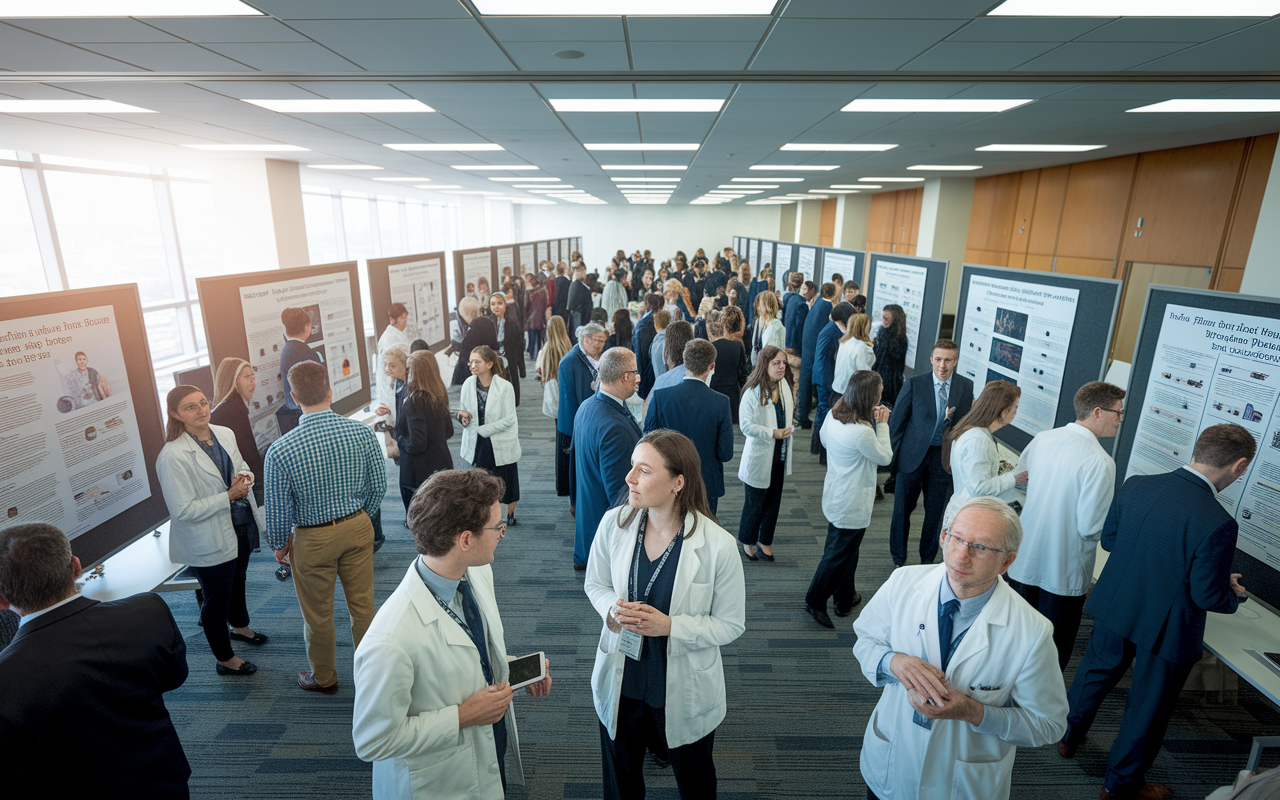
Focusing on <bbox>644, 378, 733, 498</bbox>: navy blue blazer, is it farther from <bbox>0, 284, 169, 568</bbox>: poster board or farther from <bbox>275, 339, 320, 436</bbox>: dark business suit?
<bbox>0, 284, 169, 568</bbox>: poster board

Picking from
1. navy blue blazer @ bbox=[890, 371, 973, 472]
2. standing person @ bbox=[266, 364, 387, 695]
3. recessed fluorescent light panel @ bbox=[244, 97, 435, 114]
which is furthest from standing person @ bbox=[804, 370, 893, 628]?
recessed fluorescent light panel @ bbox=[244, 97, 435, 114]

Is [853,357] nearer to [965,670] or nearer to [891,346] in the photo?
[891,346]

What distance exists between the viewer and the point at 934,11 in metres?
2.37

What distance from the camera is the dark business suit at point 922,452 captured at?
3.74 metres

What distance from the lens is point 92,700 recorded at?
153 cm

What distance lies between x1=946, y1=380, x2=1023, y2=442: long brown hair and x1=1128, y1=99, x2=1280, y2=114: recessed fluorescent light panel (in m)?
2.96

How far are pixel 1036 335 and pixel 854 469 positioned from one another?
1.65m

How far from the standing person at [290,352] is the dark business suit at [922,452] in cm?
406

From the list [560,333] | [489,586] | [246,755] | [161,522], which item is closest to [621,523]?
[489,586]

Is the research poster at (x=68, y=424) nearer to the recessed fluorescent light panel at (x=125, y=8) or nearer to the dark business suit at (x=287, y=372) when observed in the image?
the dark business suit at (x=287, y=372)

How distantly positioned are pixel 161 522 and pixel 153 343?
1018 centimetres

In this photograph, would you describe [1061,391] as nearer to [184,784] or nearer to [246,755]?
[184,784]

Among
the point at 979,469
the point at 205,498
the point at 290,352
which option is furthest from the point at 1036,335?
the point at 290,352

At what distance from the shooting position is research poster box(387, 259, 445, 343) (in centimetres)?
583
